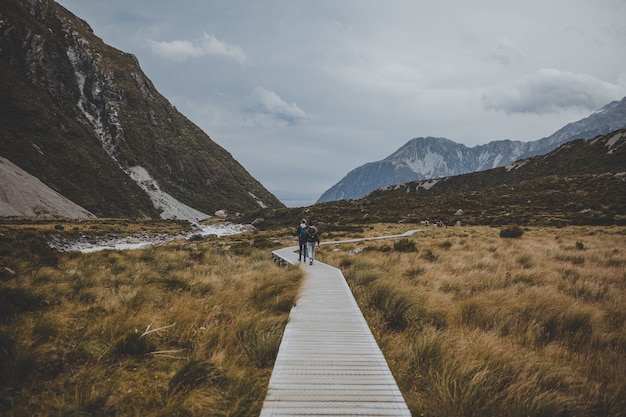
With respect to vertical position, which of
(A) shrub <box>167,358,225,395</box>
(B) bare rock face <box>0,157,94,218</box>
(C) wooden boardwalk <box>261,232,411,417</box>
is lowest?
(C) wooden boardwalk <box>261,232,411,417</box>

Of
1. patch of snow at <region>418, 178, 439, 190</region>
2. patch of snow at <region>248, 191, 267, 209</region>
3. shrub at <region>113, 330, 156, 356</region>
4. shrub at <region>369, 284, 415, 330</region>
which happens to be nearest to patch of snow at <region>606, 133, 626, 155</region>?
patch of snow at <region>418, 178, 439, 190</region>

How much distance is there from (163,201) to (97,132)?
4517 centimetres

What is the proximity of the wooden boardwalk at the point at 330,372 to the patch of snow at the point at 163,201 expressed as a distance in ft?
Result: 383

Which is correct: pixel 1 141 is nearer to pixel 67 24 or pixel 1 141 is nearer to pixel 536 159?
pixel 67 24

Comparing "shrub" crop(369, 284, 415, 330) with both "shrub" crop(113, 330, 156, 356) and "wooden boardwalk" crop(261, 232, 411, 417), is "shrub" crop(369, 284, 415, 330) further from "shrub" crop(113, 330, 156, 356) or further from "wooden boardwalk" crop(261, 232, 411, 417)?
"shrub" crop(113, 330, 156, 356)

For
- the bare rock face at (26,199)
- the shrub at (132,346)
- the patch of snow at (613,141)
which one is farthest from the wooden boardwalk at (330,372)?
the patch of snow at (613,141)

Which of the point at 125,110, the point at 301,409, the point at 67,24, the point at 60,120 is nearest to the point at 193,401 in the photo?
the point at 301,409

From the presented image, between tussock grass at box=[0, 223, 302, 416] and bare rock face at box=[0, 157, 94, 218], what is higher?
bare rock face at box=[0, 157, 94, 218]

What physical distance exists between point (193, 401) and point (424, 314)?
194 inches

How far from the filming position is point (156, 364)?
465 centimetres

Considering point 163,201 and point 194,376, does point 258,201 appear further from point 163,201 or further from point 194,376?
point 194,376

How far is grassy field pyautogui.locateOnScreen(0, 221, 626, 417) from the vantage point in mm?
3682

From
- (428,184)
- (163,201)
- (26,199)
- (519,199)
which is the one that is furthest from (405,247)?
(163,201)

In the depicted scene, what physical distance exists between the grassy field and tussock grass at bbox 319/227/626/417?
0.03 metres
